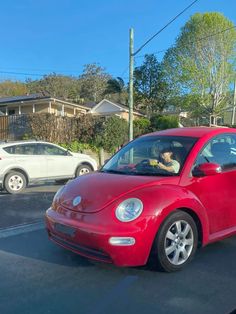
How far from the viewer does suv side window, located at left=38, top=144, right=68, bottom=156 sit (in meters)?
12.8

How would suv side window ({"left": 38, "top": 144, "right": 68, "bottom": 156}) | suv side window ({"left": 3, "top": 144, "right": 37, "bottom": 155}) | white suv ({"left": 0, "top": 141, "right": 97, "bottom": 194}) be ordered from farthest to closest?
1. suv side window ({"left": 38, "top": 144, "right": 68, "bottom": 156})
2. suv side window ({"left": 3, "top": 144, "right": 37, "bottom": 155})
3. white suv ({"left": 0, "top": 141, "right": 97, "bottom": 194})

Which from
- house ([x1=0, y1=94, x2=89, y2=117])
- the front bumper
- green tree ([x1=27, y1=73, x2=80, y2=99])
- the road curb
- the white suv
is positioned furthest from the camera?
green tree ([x1=27, y1=73, x2=80, y2=99])

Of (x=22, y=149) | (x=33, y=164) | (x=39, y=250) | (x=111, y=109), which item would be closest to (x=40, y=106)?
(x=111, y=109)

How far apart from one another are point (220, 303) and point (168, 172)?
1.74 metres

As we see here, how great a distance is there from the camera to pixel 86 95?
82.4 m

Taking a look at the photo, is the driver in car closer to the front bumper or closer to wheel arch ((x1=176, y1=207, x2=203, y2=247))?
wheel arch ((x1=176, y1=207, x2=203, y2=247))

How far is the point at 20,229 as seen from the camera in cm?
679

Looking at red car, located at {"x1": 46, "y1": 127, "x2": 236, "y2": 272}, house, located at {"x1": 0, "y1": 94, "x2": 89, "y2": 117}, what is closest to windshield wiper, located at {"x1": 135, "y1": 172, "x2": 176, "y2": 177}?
red car, located at {"x1": 46, "y1": 127, "x2": 236, "y2": 272}

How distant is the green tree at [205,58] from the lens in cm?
4209

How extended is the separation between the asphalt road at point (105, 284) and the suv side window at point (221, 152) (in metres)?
1.14

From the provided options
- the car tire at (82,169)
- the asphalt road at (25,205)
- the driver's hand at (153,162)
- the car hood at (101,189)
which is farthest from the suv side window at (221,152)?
the car tire at (82,169)

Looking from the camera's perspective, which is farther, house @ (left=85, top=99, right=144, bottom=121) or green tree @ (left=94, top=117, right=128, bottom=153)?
house @ (left=85, top=99, right=144, bottom=121)

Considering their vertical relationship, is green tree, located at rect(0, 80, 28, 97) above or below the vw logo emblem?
above

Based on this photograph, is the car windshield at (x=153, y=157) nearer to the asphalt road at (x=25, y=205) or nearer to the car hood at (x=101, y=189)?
the car hood at (x=101, y=189)
